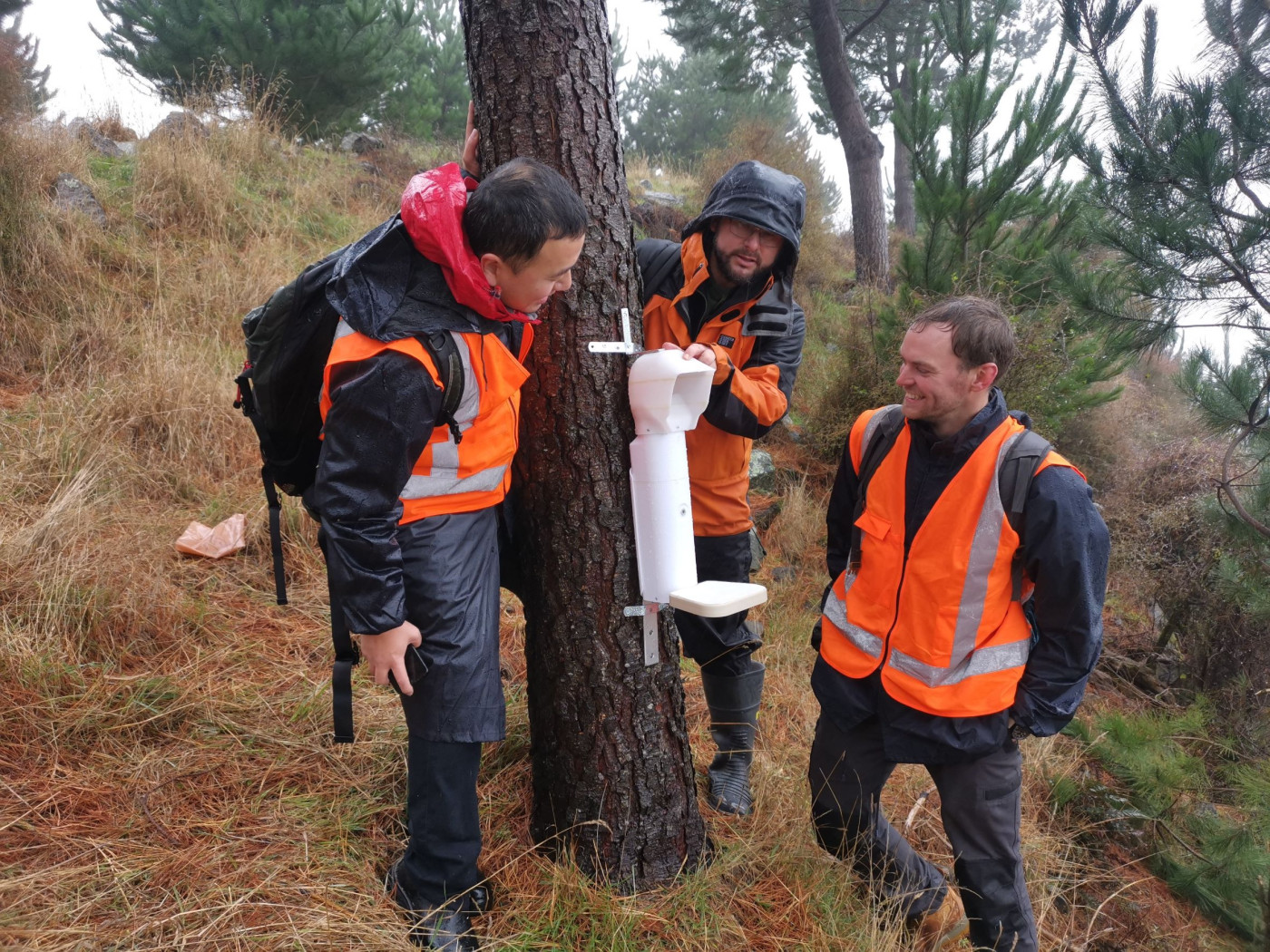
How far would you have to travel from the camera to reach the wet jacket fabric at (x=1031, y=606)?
177 cm

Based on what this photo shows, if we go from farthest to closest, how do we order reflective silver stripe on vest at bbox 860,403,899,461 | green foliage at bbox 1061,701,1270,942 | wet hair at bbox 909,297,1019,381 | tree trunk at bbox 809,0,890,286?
1. tree trunk at bbox 809,0,890,286
2. green foliage at bbox 1061,701,1270,942
3. reflective silver stripe on vest at bbox 860,403,899,461
4. wet hair at bbox 909,297,1019,381

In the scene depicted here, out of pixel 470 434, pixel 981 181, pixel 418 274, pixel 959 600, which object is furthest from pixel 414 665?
pixel 981 181

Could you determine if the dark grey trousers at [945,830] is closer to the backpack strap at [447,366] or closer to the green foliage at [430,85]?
the backpack strap at [447,366]

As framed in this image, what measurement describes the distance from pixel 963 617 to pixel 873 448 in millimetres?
524

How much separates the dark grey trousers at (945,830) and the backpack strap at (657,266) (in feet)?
4.58

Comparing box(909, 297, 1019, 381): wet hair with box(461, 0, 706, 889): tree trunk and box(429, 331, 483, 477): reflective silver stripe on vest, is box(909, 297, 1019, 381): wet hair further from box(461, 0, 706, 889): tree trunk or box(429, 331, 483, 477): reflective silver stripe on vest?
box(429, 331, 483, 477): reflective silver stripe on vest

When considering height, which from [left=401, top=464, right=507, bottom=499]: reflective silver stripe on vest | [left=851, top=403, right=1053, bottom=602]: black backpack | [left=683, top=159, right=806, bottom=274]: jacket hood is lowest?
[left=851, top=403, right=1053, bottom=602]: black backpack

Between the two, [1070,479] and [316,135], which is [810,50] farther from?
[1070,479]

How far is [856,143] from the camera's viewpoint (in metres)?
10.1

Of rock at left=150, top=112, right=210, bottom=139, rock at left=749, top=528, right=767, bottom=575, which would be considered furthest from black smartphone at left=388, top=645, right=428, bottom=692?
rock at left=150, top=112, right=210, bottom=139

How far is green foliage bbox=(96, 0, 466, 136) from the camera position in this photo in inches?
323

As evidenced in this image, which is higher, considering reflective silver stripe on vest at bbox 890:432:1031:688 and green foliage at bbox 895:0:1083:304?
green foliage at bbox 895:0:1083:304

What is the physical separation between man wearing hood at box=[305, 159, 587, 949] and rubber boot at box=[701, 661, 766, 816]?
1016 mm

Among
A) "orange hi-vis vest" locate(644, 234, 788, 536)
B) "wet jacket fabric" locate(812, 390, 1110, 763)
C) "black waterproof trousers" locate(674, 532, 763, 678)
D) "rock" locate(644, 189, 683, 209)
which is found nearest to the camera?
"wet jacket fabric" locate(812, 390, 1110, 763)
